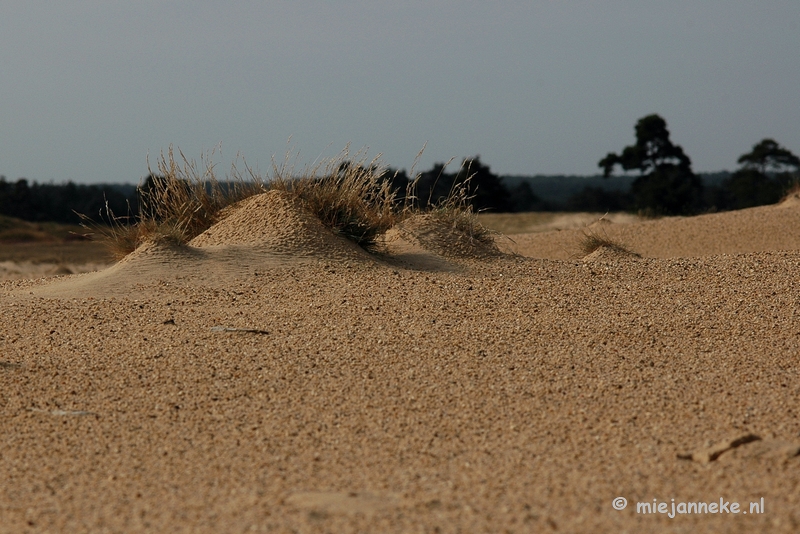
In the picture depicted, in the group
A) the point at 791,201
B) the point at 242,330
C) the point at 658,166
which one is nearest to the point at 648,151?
the point at 658,166

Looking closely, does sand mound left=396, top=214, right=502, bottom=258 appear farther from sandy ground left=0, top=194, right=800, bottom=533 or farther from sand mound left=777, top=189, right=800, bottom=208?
sand mound left=777, top=189, right=800, bottom=208

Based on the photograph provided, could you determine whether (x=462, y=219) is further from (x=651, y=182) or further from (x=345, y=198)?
(x=651, y=182)

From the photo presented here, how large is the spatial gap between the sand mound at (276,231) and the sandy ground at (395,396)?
0.28 metres

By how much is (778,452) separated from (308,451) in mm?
1917

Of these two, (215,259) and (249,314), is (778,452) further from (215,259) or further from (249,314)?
(215,259)

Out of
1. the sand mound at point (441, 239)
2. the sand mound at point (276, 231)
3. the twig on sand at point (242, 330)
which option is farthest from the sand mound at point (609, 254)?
the twig on sand at point (242, 330)

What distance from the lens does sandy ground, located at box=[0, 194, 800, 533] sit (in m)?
3.22

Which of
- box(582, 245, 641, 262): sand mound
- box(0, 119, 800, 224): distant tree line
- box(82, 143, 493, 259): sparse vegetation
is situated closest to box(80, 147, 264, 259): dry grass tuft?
box(82, 143, 493, 259): sparse vegetation

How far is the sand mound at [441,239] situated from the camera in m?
9.53

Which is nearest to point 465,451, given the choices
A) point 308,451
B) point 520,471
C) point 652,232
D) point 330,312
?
point 520,471

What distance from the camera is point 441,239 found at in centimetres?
977

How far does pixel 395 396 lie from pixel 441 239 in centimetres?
527

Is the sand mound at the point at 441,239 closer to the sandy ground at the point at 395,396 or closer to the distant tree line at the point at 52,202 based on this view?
the sandy ground at the point at 395,396

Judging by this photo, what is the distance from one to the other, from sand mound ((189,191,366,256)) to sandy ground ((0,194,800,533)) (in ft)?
0.91
